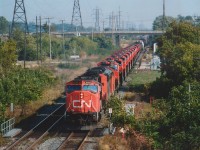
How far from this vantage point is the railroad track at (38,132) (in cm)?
2038

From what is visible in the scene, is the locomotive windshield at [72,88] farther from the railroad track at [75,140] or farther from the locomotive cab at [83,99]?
the railroad track at [75,140]

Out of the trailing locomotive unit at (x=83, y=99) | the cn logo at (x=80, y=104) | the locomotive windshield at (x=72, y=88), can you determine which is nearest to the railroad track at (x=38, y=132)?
the trailing locomotive unit at (x=83, y=99)

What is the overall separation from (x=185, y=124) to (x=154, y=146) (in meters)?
1.90

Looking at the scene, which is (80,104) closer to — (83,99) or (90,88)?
(83,99)

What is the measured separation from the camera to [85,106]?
23.0m

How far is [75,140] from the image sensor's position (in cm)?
2152

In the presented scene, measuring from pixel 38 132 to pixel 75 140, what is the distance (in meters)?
2.85

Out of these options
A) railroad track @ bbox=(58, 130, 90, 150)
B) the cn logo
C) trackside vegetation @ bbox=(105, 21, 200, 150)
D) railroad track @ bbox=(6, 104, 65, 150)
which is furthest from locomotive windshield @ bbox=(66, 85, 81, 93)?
railroad track @ bbox=(6, 104, 65, 150)

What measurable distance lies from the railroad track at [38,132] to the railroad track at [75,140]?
1408 millimetres

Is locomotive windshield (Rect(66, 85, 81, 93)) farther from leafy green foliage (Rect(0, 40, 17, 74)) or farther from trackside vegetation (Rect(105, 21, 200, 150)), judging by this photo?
leafy green foliage (Rect(0, 40, 17, 74))

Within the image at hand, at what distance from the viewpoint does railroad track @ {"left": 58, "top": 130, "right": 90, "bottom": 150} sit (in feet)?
65.7

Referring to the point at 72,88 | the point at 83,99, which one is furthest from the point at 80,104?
the point at 72,88

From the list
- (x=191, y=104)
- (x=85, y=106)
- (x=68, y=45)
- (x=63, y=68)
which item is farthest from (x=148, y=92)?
(x=68, y=45)

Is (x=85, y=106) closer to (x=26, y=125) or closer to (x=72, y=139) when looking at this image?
(x=72, y=139)
